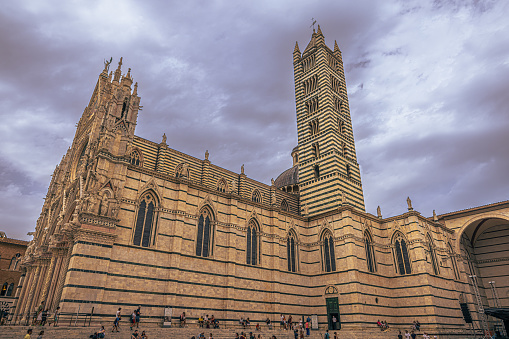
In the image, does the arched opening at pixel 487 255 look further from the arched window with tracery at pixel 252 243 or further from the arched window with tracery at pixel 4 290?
the arched window with tracery at pixel 4 290

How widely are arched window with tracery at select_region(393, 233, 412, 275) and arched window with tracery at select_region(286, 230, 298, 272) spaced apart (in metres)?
9.04

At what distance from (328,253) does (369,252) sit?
3756mm

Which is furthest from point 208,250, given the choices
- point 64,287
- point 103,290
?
point 64,287

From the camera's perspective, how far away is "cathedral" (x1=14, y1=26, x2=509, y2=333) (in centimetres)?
2003

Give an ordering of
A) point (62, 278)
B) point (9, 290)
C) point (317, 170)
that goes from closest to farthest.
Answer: point (62, 278)
point (317, 170)
point (9, 290)

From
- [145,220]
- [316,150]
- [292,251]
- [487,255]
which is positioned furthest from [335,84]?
[145,220]

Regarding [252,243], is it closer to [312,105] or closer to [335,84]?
[312,105]

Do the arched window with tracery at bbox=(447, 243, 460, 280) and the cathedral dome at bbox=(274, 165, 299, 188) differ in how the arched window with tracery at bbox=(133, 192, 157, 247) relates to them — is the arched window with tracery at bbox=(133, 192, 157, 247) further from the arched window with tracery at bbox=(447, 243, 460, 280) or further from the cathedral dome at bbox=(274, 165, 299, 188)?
the arched window with tracery at bbox=(447, 243, 460, 280)

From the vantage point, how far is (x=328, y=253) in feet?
96.0

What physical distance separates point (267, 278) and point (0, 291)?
102ft

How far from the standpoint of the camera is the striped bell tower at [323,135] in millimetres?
32125

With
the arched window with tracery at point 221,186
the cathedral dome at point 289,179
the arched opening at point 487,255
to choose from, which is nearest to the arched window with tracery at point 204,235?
the arched window with tracery at point 221,186

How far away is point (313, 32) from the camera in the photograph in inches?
1634

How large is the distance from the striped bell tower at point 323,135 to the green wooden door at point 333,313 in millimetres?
7963
